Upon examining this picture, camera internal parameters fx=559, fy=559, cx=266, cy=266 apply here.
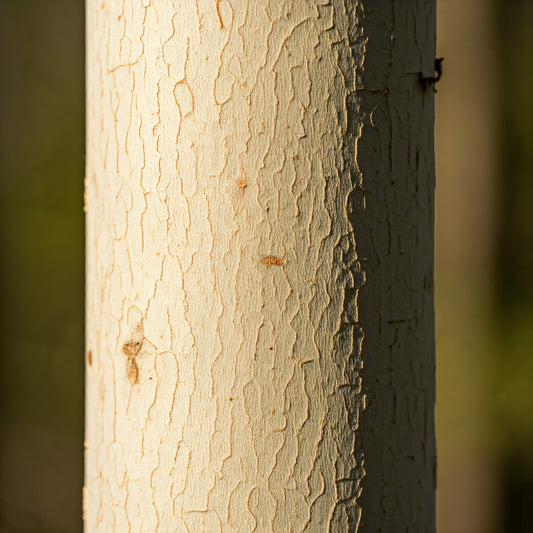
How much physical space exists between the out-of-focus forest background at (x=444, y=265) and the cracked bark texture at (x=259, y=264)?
247cm

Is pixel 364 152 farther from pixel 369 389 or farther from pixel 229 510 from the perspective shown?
pixel 229 510

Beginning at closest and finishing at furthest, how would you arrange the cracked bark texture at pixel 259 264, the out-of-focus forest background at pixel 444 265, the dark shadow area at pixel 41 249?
1. the cracked bark texture at pixel 259 264
2. the out-of-focus forest background at pixel 444 265
3. the dark shadow area at pixel 41 249

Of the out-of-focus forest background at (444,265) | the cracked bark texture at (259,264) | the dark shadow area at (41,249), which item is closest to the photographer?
the cracked bark texture at (259,264)

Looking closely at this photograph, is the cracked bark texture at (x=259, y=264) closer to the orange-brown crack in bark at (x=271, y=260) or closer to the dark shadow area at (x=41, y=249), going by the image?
the orange-brown crack in bark at (x=271, y=260)

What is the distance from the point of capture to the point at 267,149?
0.51 meters

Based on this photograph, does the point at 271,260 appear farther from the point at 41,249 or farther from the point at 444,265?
the point at 41,249

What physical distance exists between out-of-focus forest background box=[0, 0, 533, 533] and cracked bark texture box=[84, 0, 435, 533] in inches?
97.3

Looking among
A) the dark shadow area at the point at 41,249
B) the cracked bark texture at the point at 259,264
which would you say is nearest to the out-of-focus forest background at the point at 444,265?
the dark shadow area at the point at 41,249

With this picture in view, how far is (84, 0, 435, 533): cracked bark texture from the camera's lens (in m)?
0.51

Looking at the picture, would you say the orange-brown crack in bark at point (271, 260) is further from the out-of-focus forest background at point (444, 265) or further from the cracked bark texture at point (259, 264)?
the out-of-focus forest background at point (444, 265)

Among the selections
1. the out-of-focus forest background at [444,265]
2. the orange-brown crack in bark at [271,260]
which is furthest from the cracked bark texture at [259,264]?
the out-of-focus forest background at [444,265]

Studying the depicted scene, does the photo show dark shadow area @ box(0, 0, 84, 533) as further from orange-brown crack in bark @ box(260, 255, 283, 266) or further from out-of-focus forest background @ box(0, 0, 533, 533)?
orange-brown crack in bark @ box(260, 255, 283, 266)

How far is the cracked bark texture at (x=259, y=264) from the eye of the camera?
0.51 meters

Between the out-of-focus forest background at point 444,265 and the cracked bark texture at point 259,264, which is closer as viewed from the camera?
the cracked bark texture at point 259,264
